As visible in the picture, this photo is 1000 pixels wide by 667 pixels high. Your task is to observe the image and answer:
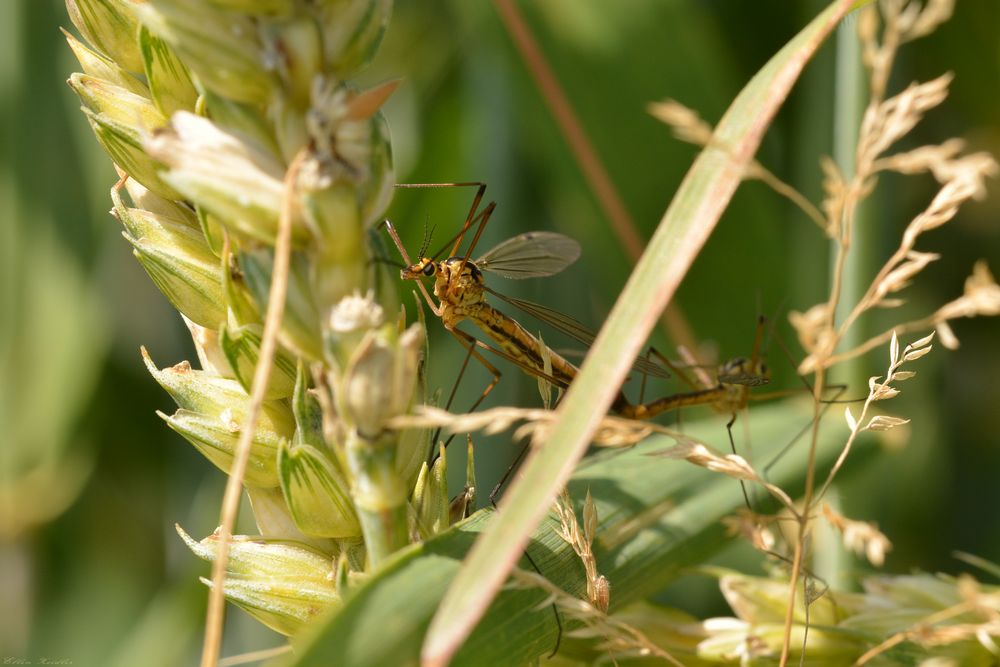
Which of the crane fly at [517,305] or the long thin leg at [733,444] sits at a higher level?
the crane fly at [517,305]

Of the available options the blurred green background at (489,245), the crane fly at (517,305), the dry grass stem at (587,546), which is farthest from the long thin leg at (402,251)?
the blurred green background at (489,245)

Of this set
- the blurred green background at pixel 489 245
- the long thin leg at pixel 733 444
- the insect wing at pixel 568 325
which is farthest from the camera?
the blurred green background at pixel 489 245

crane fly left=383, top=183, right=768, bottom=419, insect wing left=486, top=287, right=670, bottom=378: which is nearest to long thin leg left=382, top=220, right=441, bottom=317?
crane fly left=383, top=183, right=768, bottom=419

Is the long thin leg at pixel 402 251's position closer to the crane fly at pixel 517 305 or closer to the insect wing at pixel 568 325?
the crane fly at pixel 517 305

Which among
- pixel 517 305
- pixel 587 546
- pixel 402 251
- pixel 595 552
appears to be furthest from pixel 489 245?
pixel 587 546

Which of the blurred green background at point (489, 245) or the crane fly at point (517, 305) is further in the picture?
the blurred green background at point (489, 245)

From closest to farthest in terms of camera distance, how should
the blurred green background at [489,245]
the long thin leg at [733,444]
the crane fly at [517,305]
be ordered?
the long thin leg at [733,444] → the crane fly at [517,305] → the blurred green background at [489,245]

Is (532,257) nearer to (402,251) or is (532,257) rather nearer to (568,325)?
(568,325)
